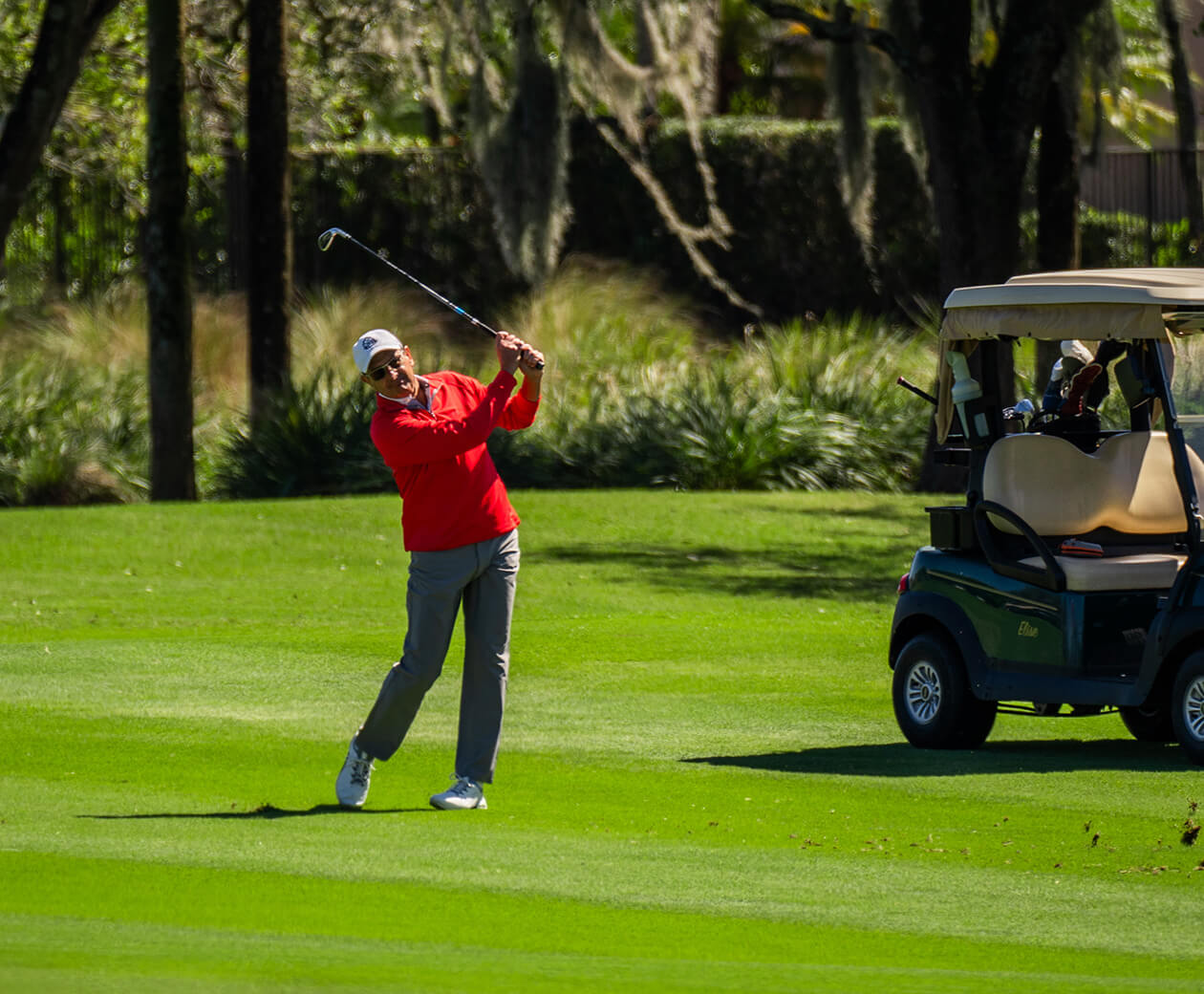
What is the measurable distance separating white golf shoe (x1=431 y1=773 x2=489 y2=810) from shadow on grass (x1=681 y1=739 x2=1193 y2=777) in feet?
4.78

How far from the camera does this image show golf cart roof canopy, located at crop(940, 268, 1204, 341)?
8.90 meters

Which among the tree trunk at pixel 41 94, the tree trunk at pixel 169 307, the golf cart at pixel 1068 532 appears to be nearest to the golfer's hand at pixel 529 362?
the golf cart at pixel 1068 532

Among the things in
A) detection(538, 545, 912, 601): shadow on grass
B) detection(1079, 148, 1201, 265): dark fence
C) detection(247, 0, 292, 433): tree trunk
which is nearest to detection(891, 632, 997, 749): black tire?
detection(538, 545, 912, 601): shadow on grass

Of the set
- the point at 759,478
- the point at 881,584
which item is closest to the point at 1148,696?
the point at 881,584

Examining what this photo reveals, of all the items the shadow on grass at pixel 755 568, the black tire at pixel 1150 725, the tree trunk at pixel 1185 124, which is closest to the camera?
the black tire at pixel 1150 725

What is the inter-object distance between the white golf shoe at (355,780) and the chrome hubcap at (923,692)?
271 centimetres

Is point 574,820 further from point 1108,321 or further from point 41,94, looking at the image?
point 41,94

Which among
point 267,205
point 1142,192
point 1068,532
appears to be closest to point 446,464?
point 1068,532

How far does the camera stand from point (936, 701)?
9625 mm

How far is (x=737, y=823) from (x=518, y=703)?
3.25 meters

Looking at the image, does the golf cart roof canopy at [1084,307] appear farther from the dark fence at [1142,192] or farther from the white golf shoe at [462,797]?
the dark fence at [1142,192]

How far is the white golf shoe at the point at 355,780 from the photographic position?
8008 millimetres

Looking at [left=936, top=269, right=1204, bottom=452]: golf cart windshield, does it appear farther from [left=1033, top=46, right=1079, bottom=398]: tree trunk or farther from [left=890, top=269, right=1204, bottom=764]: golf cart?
[left=1033, top=46, right=1079, bottom=398]: tree trunk

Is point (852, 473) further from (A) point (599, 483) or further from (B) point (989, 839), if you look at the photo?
(B) point (989, 839)
